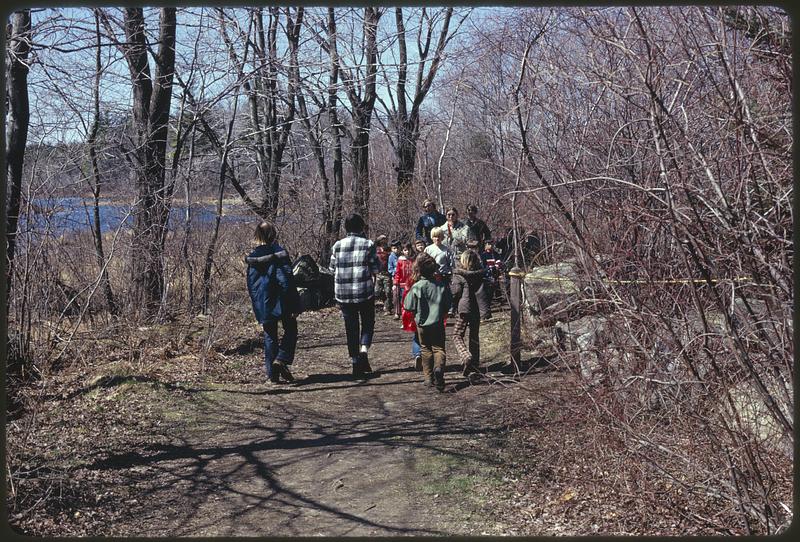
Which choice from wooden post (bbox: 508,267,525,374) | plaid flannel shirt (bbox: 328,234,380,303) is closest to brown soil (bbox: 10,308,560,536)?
wooden post (bbox: 508,267,525,374)

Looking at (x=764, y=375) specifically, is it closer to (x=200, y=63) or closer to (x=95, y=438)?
(x=95, y=438)

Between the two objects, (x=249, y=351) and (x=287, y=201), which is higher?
(x=287, y=201)

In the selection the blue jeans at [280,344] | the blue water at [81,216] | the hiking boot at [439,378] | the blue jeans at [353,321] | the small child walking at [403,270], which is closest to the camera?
the blue water at [81,216]

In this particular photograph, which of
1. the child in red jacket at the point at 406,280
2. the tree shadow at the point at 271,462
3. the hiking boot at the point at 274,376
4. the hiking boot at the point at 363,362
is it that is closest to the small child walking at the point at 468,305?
the child in red jacket at the point at 406,280

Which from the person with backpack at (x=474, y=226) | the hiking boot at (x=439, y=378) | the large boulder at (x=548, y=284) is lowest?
the hiking boot at (x=439, y=378)

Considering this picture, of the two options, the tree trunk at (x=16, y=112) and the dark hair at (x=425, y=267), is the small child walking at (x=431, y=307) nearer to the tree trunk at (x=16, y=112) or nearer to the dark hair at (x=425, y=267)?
the dark hair at (x=425, y=267)

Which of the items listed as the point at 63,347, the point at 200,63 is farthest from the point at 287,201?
the point at 63,347

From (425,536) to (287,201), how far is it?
11705mm

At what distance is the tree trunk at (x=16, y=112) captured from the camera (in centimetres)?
777

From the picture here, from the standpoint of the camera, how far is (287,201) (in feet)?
54.2

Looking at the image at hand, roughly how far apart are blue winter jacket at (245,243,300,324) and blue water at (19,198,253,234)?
1.88 metres

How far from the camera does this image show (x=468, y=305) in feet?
32.1

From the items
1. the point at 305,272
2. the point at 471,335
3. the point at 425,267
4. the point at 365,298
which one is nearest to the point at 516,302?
the point at 471,335

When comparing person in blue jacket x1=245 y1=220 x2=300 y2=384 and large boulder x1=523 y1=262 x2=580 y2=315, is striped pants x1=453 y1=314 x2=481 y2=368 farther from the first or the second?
person in blue jacket x1=245 y1=220 x2=300 y2=384
